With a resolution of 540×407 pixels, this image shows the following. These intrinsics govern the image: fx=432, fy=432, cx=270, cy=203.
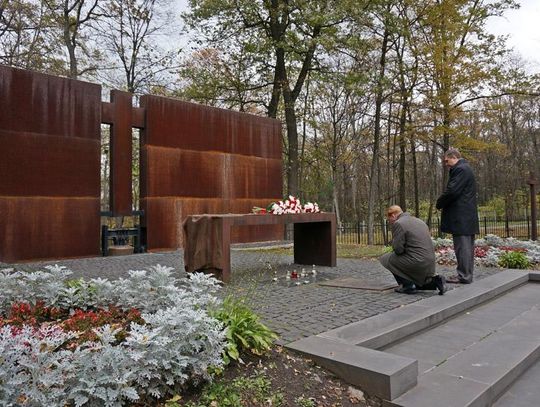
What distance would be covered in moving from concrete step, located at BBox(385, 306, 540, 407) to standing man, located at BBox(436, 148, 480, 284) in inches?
73.4

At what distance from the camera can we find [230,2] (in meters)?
17.5

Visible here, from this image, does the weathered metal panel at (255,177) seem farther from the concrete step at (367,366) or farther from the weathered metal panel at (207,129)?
the concrete step at (367,366)

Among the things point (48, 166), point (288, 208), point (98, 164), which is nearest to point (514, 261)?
point (288, 208)

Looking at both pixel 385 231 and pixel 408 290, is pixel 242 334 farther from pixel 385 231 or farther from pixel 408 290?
pixel 385 231

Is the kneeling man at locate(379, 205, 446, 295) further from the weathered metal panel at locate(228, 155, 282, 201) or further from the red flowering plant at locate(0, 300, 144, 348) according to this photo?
the weathered metal panel at locate(228, 155, 282, 201)

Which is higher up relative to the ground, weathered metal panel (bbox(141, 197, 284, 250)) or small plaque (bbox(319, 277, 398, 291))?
weathered metal panel (bbox(141, 197, 284, 250))

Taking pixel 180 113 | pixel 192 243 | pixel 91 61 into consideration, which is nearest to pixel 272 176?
pixel 180 113

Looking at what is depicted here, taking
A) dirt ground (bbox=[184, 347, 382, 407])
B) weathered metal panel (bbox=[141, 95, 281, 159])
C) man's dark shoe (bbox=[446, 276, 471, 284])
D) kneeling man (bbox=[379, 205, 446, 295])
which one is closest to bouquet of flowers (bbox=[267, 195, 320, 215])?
kneeling man (bbox=[379, 205, 446, 295])

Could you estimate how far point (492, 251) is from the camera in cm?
939

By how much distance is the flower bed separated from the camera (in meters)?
8.91

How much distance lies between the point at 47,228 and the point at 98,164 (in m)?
2.14

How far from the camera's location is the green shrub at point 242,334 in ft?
10.9

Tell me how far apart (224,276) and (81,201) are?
20.8ft

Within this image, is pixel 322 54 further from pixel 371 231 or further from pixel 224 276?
pixel 224 276
